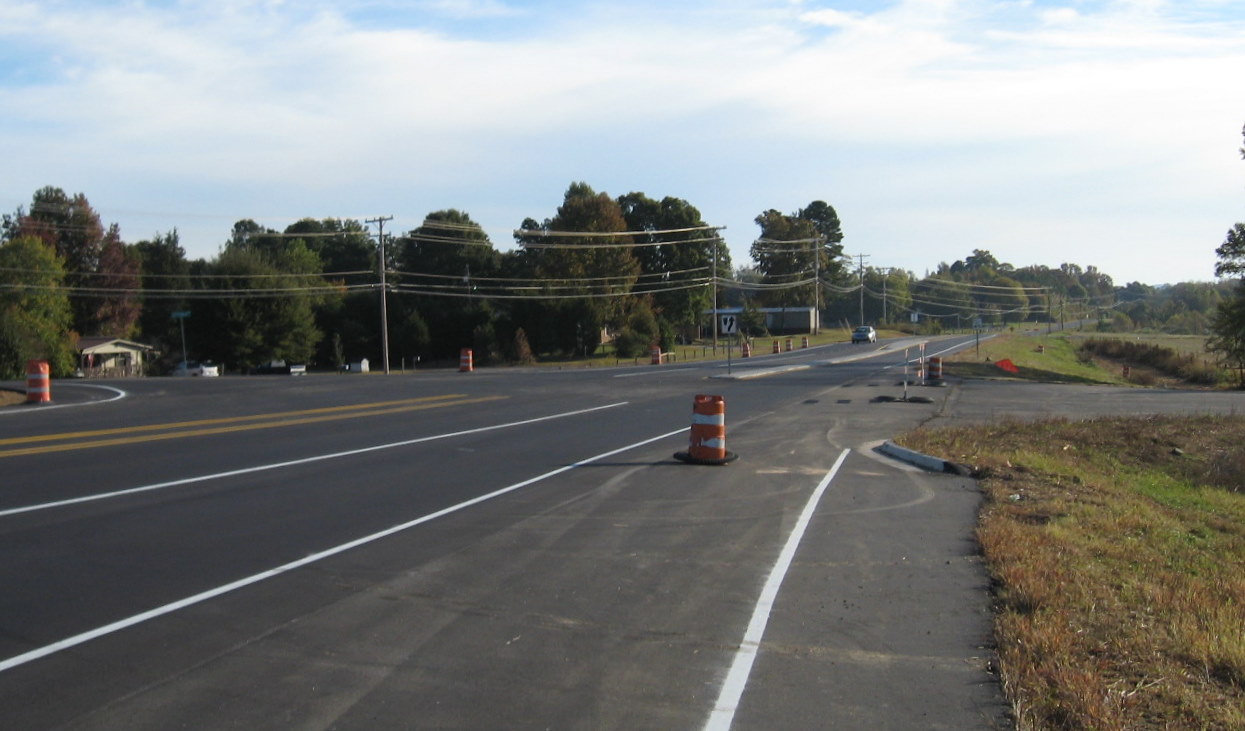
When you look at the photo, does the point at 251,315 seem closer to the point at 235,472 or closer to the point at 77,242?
the point at 77,242

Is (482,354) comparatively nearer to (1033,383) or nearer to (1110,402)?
(1033,383)

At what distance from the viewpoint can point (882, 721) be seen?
5.05m

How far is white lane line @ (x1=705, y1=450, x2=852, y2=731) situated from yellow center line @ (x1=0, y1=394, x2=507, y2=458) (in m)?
12.5

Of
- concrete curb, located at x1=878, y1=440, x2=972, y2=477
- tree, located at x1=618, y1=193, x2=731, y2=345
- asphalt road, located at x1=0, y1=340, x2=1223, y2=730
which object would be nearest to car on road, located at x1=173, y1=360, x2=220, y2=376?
tree, located at x1=618, y1=193, x2=731, y2=345

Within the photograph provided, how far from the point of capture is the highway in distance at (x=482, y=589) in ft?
17.3

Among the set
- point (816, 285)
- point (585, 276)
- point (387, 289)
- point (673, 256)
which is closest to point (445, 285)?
point (387, 289)

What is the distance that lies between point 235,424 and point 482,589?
14.9 metres

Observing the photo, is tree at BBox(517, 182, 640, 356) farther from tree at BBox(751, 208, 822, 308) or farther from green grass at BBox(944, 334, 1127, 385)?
tree at BBox(751, 208, 822, 308)

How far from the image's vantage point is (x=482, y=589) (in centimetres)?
757

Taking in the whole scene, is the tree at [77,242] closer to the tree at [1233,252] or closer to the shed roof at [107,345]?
the shed roof at [107,345]

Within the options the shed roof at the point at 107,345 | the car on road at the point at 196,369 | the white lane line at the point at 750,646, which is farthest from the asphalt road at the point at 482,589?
the shed roof at the point at 107,345

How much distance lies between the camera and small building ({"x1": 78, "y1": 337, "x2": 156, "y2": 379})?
73125 millimetres

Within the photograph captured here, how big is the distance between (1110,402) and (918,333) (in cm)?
10679

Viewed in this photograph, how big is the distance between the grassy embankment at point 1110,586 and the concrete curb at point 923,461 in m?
0.35
